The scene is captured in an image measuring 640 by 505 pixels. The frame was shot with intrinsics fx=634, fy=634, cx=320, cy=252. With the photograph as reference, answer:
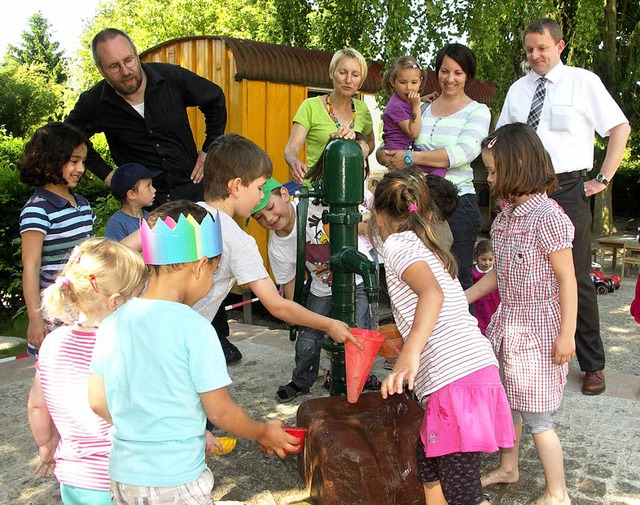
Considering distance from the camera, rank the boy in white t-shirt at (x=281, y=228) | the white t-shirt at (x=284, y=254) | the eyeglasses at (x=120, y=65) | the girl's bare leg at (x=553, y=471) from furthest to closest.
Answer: the eyeglasses at (x=120, y=65)
the white t-shirt at (x=284, y=254)
the boy in white t-shirt at (x=281, y=228)
the girl's bare leg at (x=553, y=471)

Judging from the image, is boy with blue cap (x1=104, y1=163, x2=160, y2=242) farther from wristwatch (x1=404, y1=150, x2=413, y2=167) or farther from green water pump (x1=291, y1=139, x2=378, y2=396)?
wristwatch (x1=404, y1=150, x2=413, y2=167)

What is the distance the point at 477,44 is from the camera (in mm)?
7867

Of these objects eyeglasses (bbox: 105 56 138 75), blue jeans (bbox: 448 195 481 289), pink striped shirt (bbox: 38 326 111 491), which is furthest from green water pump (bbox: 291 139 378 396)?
eyeglasses (bbox: 105 56 138 75)

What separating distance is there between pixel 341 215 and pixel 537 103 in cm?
171

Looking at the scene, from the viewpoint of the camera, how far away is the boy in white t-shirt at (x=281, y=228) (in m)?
3.02

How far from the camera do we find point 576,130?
3.38m

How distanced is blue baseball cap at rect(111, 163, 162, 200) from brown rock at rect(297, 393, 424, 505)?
1.52 m

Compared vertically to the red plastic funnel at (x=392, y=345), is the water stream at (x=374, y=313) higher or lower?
higher

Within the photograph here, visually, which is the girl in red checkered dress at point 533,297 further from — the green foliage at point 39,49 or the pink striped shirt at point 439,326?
the green foliage at point 39,49

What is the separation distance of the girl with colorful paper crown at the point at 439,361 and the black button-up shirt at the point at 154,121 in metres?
1.73

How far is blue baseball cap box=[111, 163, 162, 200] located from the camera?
324 cm

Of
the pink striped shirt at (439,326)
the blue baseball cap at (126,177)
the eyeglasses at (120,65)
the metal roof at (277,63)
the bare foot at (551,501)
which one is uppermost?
the metal roof at (277,63)

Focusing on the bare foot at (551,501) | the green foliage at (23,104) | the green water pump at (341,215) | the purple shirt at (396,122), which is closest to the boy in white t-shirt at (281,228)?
the green water pump at (341,215)

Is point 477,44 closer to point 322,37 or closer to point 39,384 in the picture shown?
point 322,37
